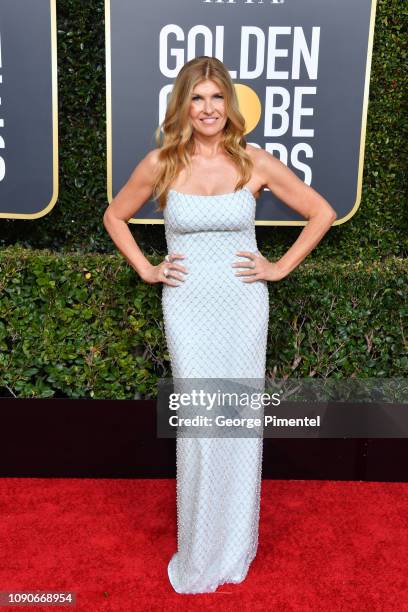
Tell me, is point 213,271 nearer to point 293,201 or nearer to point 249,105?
point 293,201

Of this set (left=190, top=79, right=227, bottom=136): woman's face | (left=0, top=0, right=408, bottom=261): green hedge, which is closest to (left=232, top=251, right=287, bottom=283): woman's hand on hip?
(left=190, top=79, right=227, bottom=136): woman's face

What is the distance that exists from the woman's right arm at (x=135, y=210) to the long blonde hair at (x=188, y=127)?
0.26ft

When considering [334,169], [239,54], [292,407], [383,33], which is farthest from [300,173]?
[292,407]

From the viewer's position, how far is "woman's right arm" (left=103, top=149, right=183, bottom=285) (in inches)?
103

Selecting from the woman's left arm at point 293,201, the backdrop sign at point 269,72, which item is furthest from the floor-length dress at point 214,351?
the backdrop sign at point 269,72

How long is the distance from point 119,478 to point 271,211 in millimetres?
1738

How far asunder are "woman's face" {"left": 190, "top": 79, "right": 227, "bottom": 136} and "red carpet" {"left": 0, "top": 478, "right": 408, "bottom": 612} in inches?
72.4

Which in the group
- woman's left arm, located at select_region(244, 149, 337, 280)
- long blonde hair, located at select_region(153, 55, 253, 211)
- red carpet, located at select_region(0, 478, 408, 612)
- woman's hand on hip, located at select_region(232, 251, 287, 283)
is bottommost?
red carpet, located at select_region(0, 478, 408, 612)

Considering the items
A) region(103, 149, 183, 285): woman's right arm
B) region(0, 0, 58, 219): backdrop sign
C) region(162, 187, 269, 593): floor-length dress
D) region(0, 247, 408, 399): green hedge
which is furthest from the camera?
region(0, 0, 58, 219): backdrop sign

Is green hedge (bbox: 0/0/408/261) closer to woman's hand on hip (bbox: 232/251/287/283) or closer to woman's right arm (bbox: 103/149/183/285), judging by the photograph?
woman's right arm (bbox: 103/149/183/285)

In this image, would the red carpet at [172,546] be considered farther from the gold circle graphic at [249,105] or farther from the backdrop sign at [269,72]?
the gold circle graphic at [249,105]

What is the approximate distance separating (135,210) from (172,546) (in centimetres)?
153

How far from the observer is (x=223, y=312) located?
2.58 m

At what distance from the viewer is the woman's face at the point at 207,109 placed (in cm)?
242
